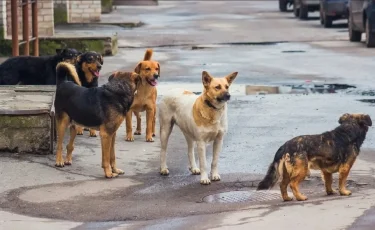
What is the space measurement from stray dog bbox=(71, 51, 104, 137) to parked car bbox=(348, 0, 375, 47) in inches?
490

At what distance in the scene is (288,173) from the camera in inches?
354

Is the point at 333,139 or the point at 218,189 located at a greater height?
the point at 333,139

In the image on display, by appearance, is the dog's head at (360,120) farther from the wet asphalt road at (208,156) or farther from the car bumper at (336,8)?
the car bumper at (336,8)

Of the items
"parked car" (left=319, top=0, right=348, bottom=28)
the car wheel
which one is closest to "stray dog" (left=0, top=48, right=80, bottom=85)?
the car wheel

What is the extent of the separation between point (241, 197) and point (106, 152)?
1556 mm

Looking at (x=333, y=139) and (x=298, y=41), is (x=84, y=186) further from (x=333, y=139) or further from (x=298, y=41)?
(x=298, y=41)

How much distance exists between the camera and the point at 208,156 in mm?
11570

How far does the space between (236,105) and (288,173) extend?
631 cm

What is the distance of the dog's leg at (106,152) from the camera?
10.5 meters

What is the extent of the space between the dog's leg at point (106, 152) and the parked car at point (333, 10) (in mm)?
22097

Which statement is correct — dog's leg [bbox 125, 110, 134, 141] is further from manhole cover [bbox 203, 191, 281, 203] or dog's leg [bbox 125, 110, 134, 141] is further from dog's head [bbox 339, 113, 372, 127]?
dog's head [bbox 339, 113, 372, 127]

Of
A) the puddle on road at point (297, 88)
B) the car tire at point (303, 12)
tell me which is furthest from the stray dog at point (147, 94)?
the car tire at point (303, 12)

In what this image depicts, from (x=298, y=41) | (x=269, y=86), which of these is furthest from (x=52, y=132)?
(x=298, y=41)

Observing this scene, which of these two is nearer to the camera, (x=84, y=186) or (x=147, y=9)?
(x=84, y=186)
